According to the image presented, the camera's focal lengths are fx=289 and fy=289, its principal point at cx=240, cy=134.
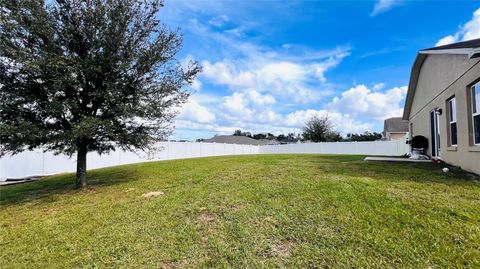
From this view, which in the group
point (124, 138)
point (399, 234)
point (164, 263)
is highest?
point (124, 138)

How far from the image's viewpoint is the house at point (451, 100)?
7617 millimetres

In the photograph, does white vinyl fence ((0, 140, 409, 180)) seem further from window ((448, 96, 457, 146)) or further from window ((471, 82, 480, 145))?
window ((448, 96, 457, 146))

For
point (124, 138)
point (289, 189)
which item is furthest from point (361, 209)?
point (124, 138)

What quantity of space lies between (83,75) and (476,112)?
10.4 metres

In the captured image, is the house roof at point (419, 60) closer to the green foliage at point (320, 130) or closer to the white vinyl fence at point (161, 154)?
the white vinyl fence at point (161, 154)

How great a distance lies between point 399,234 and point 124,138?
23.8ft

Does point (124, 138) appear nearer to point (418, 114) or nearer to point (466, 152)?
point (466, 152)

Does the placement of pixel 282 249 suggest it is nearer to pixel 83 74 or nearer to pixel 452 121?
pixel 83 74

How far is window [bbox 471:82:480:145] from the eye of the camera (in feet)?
24.5

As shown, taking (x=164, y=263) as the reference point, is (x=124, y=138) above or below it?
above

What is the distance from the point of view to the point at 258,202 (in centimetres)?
583

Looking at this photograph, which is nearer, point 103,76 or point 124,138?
point 103,76

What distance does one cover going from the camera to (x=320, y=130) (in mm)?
47000

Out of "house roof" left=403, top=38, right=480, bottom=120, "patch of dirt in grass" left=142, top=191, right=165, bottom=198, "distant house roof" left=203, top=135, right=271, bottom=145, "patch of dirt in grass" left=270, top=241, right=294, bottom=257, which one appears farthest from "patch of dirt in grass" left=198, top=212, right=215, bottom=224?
"distant house roof" left=203, top=135, right=271, bottom=145
